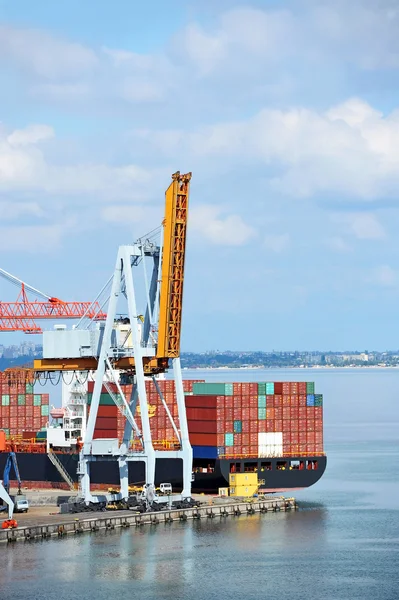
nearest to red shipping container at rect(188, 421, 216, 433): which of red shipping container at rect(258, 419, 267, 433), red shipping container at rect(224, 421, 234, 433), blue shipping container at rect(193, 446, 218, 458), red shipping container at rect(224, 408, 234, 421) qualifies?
red shipping container at rect(224, 421, 234, 433)

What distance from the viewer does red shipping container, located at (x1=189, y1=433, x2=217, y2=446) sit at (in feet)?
264

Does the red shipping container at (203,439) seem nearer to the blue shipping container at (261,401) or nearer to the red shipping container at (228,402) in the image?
the red shipping container at (228,402)

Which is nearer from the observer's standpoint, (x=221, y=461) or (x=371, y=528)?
(x=371, y=528)

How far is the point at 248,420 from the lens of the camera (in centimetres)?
8112

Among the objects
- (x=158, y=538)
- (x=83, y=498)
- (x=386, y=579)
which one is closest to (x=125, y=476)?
(x=83, y=498)

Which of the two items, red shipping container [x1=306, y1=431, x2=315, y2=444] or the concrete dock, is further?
red shipping container [x1=306, y1=431, x2=315, y2=444]

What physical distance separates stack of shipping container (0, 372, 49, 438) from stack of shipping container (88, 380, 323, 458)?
1020 centimetres

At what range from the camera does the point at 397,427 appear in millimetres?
156125

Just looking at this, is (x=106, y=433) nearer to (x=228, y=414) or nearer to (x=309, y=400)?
(x=228, y=414)

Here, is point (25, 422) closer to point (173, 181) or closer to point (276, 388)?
point (276, 388)

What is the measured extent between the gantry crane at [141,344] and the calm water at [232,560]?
5272 mm

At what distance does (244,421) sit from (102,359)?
38.9ft

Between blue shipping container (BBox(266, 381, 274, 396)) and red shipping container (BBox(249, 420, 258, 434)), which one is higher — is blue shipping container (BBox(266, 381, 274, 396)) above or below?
above

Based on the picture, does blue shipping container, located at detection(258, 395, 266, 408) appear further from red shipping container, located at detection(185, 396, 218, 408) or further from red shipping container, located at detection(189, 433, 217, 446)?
red shipping container, located at detection(189, 433, 217, 446)
